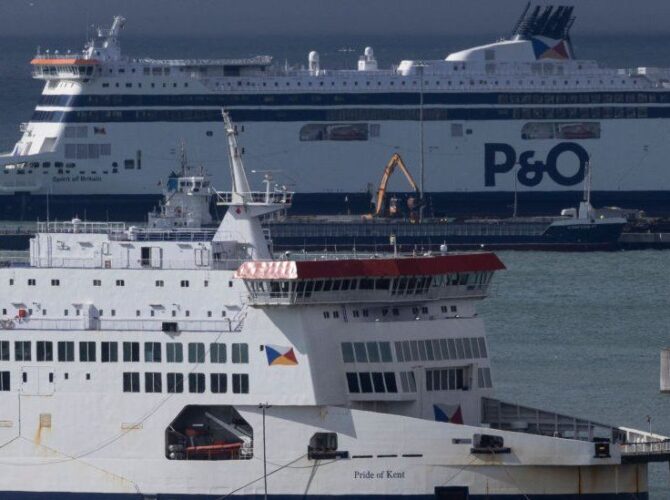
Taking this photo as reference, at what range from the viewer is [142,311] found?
50375 mm

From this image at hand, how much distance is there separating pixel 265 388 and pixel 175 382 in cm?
177

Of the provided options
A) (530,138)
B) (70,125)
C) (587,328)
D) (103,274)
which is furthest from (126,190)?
(103,274)

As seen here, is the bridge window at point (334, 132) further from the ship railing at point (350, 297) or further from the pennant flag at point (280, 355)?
the pennant flag at point (280, 355)

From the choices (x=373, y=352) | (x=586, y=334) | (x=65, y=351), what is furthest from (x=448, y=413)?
(x=586, y=334)

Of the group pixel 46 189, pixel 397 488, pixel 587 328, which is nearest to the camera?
pixel 397 488

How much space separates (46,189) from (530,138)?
23865 mm

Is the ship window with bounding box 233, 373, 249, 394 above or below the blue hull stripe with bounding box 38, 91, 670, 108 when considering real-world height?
below

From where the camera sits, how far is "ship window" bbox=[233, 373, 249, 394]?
48969mm

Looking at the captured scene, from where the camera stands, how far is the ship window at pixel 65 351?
5019 cm

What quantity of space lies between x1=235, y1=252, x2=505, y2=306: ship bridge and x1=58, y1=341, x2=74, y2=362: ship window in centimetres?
345

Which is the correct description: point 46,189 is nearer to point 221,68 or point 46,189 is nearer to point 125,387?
point 221,68

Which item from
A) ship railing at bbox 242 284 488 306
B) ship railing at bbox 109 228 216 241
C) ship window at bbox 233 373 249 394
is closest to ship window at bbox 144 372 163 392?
ship window at bbox 233 373 249 394

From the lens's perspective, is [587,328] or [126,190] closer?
[587,328]

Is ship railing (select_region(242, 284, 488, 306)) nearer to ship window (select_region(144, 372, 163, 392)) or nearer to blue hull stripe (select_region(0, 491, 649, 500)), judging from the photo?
ship window (select_region(144, 372, 163, 392))
